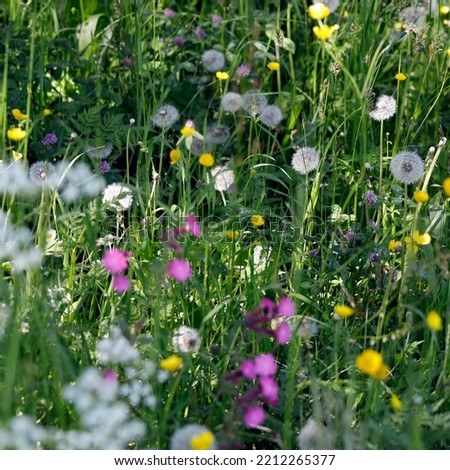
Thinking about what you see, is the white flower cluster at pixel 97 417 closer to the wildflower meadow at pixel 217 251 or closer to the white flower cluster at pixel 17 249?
the wildflower meadow at pixel 217 251

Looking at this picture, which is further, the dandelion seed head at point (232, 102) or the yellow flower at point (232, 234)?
the dandelion seed head at point (232, 102)

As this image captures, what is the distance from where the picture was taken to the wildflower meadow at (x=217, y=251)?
1622 millimetres

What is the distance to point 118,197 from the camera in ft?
6.81

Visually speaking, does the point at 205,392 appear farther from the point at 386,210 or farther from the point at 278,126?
the point at 278,126

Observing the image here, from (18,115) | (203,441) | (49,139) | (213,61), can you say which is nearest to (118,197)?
(18,115)

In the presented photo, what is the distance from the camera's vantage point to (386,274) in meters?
2.17

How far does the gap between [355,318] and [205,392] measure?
420mm

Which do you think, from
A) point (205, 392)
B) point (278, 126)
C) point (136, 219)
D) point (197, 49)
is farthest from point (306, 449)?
point (197, 49)

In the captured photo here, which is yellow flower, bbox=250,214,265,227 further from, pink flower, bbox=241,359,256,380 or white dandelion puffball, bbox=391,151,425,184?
pink flower, bbox=241,359,256,380

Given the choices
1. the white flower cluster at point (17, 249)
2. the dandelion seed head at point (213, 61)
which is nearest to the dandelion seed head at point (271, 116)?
the dandelion seed head at point (213, 61)

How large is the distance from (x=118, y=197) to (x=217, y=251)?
28 cm

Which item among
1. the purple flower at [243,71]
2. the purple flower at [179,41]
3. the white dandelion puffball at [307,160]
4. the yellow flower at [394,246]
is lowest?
the yellow flower at [394,246]

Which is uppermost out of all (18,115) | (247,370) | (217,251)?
(18,115)

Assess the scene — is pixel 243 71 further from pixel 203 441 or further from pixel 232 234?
pixel 203 441
